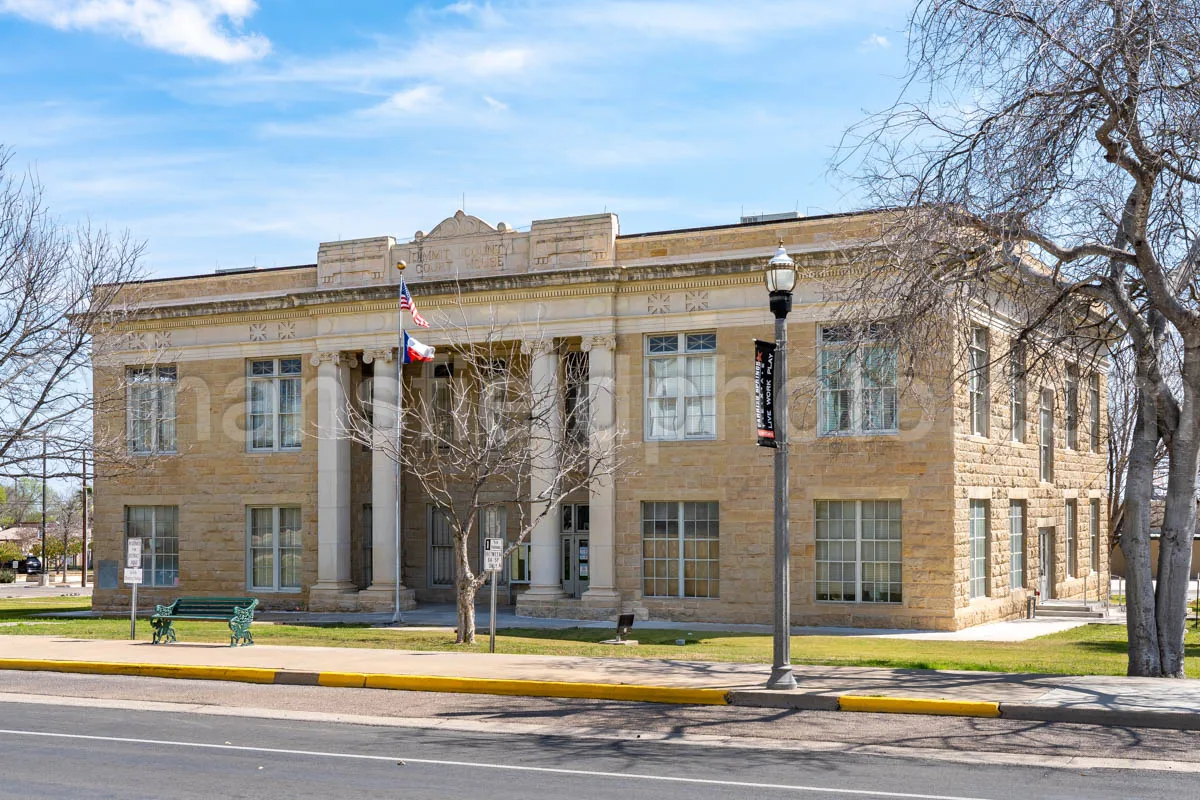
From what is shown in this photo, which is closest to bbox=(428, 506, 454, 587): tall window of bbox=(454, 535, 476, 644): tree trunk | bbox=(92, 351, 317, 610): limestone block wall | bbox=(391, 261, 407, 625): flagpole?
bbox=(391, 261, 407, 625): flagpole

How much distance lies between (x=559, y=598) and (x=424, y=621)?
322 centimetres

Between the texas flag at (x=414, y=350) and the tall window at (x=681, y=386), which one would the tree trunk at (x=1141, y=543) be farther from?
the texas flag at (x=414, y=350)

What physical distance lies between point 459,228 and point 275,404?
7.18m

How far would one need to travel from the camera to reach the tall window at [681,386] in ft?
94.5

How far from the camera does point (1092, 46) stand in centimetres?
1452

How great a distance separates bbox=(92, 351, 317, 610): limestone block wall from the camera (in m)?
33.0

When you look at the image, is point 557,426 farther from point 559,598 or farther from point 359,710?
point 359,710

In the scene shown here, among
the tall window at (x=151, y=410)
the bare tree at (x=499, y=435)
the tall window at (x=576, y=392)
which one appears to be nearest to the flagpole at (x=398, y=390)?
the bare tree at (x=499, y=435)

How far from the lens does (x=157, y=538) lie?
115ft

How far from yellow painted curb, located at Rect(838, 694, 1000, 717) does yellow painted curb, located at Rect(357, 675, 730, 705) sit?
156 centimetres

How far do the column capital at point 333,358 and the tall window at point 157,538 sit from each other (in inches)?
248

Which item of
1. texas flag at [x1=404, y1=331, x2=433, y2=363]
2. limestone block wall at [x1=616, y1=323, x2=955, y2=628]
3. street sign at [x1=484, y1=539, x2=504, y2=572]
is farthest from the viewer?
texas flag at [x1=404, y1=331, x2=433, y2=363]

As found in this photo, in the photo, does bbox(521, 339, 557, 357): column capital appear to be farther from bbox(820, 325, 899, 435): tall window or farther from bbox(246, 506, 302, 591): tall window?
bbox(246, 506, 302, 591): tall window

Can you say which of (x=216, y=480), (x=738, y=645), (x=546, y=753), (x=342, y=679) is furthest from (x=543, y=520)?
(x=546, y=753)
